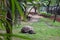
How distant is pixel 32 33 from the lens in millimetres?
6785

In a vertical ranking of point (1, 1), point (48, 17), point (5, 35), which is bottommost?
point (48, 17)

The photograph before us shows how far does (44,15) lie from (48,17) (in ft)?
1.26

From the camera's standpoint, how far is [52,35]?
6.48 m

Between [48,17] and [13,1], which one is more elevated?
[13,1]

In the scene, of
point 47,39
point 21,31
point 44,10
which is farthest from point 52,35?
point 44,10

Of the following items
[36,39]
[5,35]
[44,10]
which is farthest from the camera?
[44,10]

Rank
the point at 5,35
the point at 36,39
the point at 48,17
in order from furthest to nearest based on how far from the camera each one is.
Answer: the point at 48,17 < the point at 36,39 < the point at 5,35

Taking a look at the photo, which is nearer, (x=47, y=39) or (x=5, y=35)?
(x=5, y=35)

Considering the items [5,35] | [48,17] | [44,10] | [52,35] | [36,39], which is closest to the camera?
[5,35]

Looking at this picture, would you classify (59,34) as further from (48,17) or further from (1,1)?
(1,1)

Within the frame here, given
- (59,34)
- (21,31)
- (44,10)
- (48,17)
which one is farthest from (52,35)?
(44,10)

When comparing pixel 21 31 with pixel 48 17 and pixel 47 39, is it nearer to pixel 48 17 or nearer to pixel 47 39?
pixel 47 39

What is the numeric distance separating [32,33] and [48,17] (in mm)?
4409

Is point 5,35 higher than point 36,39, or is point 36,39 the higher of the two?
point 5,35
